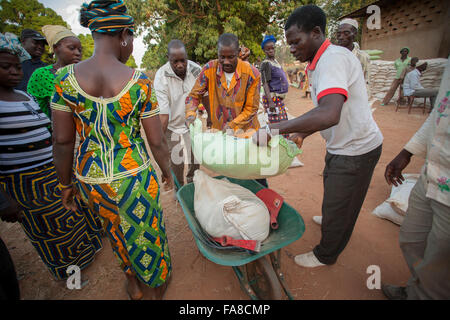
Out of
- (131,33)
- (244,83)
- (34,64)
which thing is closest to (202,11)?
(34,64)

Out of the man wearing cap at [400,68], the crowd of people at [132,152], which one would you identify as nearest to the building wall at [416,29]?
the man wearing cap at [400,68]

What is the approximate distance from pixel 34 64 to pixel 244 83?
9.48ft

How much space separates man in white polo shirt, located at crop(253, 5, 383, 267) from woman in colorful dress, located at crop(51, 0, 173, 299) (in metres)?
0.79

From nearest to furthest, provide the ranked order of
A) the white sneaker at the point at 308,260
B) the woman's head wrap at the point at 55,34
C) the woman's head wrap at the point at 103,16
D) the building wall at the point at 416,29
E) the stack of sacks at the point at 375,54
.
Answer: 1. the woman's head wrap at the point at 103,16
2. the white sneaker at the point at 308,260
3. the woman's head wrap at the point at 55,34
4. the building wall at the point at 416,29
5. the stack of sacks at the point at 375,54

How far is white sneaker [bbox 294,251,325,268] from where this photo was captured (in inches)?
84.1

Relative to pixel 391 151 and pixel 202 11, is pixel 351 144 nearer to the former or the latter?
pixel 391 151

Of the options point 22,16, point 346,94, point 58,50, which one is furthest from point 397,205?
point 22,16

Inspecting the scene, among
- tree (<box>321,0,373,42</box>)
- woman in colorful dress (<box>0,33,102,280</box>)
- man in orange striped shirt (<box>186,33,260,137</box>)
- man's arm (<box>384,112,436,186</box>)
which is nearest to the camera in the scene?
man's arm (<box>384,112,436,186</box>)

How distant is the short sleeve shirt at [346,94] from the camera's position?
127cm

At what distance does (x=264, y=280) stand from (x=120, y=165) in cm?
139

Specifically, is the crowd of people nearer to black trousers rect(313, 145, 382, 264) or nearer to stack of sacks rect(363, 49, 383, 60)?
black trousers rect(313, 145, 382, 264)

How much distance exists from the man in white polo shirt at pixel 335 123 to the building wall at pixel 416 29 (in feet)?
31.3

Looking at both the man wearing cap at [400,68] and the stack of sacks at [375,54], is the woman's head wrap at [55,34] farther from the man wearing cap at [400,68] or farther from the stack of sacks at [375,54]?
the stack of sacks at [375,54]

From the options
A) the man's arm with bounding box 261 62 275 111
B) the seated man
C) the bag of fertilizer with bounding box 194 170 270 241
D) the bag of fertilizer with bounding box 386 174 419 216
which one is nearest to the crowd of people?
the bag of fertilizer with bounding box 194 170 270 241
